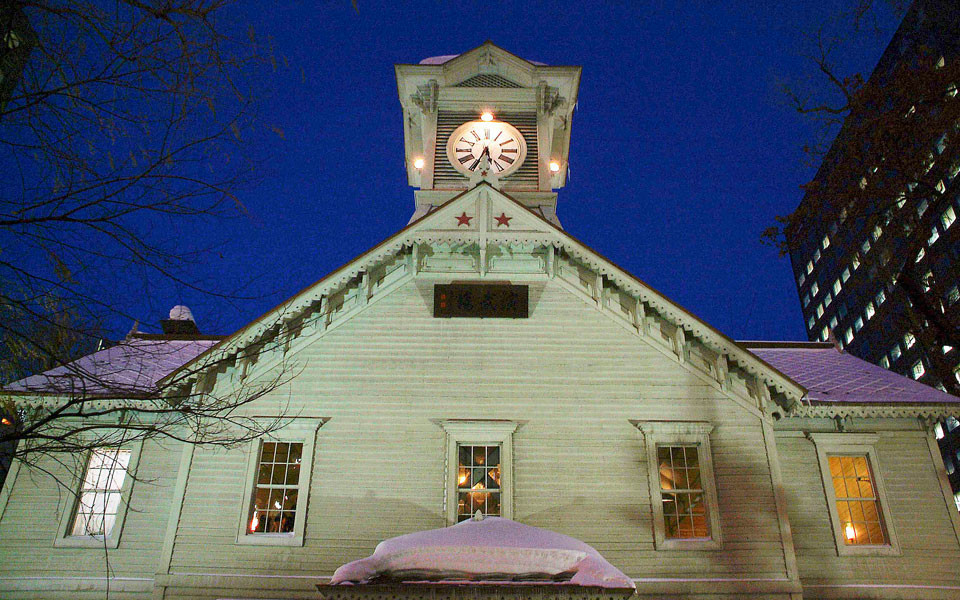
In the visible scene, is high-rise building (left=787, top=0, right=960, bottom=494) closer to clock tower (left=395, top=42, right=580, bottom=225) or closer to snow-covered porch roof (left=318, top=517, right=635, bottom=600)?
clock tower (left=395, top=42, right=580, bottom=225)

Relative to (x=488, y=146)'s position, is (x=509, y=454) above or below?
below

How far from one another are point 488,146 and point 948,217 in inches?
2401

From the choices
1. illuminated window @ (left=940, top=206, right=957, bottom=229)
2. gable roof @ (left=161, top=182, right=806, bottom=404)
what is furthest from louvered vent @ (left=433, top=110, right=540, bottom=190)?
illuminated window @ (left=940, top=206, right=957, bottom=229)

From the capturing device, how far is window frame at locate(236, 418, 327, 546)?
1186 centimetres

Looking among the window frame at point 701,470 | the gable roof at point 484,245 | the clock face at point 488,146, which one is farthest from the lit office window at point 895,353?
the window frame at point 701,470

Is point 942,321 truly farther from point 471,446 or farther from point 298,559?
point 298,559

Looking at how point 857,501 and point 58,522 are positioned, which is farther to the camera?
point 857,501

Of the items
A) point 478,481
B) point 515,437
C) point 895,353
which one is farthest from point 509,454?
point 895,353

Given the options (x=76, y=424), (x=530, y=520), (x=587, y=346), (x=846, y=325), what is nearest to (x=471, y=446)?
(x=530, y=520)

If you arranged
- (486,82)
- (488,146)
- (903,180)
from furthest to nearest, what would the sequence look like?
(486,82) < (488,146) < (903,180)

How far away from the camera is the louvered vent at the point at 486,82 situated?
21.5 m

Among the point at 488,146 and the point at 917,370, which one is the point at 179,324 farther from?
the point at 917,370

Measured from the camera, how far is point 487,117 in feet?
68.9

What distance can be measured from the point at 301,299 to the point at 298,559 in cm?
508
